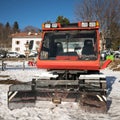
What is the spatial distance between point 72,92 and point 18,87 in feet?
5.38

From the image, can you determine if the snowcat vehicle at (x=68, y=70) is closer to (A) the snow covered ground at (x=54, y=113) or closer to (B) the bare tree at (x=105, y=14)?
(A) the snow covered ground at (x=54, y=113)

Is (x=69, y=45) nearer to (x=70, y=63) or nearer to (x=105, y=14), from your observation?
(x=70, y=63)

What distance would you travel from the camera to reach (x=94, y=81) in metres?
8.45

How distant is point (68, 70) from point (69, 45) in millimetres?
828

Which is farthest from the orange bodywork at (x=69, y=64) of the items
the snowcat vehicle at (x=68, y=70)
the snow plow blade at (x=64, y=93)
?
the snow plow blade at (x=64, y=93)

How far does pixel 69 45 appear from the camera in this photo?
9.03 m

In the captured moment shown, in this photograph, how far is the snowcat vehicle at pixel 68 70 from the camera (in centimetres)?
814

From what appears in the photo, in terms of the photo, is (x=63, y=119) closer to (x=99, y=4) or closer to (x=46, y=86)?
(x=46, y=86)

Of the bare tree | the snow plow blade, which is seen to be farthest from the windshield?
the bare tree

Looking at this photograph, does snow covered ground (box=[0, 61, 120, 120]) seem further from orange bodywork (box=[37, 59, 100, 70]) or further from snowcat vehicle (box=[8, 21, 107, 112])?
orange bodywork (box=[37, 59, 100, 70])

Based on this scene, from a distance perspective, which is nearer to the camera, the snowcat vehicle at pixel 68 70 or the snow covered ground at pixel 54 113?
the snow covered ground at pixel 54 113

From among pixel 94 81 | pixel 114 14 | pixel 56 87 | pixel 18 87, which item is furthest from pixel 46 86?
pixel 114 14

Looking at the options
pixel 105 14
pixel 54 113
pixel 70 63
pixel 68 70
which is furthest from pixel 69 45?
pixel 105 14

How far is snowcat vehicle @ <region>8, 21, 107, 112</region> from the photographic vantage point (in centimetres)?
814
